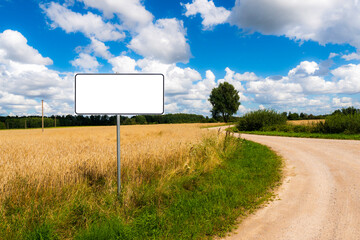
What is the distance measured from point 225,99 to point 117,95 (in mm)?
74756

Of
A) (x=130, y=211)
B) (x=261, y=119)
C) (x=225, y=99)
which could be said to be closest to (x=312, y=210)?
(x=130, y=211)

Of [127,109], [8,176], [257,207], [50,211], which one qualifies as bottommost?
[257,207]

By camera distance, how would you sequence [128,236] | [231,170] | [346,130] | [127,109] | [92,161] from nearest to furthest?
1. [128,236]
2. [127,109]
3. [92,161]
4. [231,170]
5. [346,130]

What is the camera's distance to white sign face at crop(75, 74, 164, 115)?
14.3 ft

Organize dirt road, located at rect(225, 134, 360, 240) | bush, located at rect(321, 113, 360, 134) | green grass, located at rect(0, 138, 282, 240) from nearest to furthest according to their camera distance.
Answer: green grass, located at rect(0, 138, 282, 240)
dirt road, located at rect(225, 134, 360, 240)
bush, located at rect(321, 113, 360, 134)

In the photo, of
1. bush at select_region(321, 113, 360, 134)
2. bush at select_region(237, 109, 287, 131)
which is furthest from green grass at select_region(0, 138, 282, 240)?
bush at select_region(237, 109, 287, 131)

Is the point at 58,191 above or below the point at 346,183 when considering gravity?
above

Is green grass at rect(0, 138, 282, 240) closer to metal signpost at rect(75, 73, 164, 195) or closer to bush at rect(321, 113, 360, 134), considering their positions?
metal signpost at rect(75, 73, 164, 195)

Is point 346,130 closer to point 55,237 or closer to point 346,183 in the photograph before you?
point 346,183

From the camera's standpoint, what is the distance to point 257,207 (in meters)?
4.93

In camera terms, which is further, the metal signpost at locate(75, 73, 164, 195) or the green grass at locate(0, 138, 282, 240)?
the metal signpost at locate(75, 73, 164, 195)

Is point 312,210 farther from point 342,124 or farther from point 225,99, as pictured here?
point 225,99

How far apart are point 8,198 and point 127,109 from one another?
3047mm

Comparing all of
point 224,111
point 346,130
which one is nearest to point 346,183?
point 346,130
